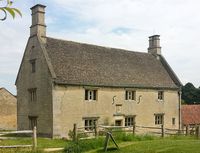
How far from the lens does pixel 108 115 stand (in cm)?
2998

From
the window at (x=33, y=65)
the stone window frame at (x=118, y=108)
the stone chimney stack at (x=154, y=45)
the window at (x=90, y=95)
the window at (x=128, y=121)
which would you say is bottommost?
the window at (x=128, y=121)

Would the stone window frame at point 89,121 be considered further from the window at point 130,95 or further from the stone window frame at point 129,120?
A: the window at point 130,95

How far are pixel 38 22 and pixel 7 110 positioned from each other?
18122 millimetres

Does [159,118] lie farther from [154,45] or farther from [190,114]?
[190,114]

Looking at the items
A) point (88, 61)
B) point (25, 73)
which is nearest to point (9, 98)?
point (25, 73)

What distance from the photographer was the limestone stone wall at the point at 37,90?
27031 millimetres

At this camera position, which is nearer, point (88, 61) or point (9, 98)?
point (88, 61)

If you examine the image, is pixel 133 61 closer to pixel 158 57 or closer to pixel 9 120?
pixel 158 57

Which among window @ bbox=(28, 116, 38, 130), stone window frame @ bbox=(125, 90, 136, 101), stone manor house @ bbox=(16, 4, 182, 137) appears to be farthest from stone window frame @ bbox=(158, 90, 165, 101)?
window @ bbox=(28, 116, 38, 130)

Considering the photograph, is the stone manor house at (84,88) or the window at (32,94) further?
the window at (32,94)

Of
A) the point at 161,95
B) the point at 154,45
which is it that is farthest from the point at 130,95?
the point at 154,45

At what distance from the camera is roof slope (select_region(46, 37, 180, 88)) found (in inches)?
1126

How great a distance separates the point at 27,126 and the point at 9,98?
14.5 meters

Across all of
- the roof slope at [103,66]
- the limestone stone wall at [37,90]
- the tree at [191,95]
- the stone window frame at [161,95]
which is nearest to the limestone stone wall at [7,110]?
the limestone stone wall at [37,90]
